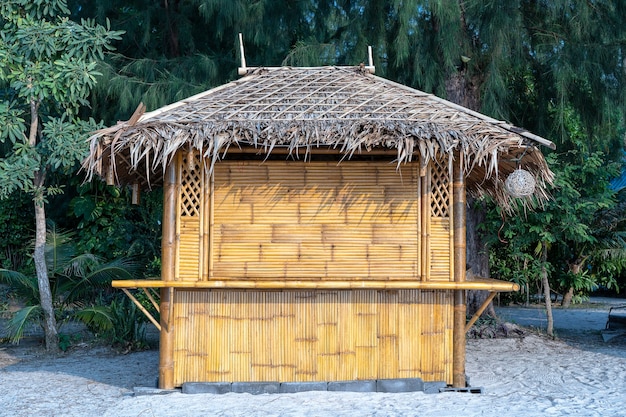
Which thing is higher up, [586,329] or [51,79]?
[51,79]

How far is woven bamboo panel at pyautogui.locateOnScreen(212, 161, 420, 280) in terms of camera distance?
20.2 ft

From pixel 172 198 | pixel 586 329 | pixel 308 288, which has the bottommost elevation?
pixel 586 329

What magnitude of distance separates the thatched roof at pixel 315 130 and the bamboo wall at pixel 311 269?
0.31 meters

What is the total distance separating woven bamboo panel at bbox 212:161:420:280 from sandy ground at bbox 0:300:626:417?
1063mm

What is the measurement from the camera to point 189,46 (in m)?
11.6

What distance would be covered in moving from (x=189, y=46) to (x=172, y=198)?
6056 millimetres

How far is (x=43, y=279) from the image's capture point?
884 cm

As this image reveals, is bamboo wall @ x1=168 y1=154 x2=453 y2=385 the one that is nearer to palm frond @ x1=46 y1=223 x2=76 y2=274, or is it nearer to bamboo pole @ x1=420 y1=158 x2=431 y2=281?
bamboo pole @ x1=420 y1=158 x2=431 y2=281

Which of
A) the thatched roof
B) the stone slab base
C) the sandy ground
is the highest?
the thatched roof

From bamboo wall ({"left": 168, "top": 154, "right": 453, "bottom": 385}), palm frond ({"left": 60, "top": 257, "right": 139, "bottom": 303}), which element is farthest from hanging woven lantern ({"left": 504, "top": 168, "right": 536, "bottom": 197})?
palm frond ({"left": 60, "top": 257, "right": 139, "bottom": 303})

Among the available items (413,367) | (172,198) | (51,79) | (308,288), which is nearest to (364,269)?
(308,288)

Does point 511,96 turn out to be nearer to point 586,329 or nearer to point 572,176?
point 572,176

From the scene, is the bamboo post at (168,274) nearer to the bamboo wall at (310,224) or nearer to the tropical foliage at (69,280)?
the bamboo wall at (310,224)

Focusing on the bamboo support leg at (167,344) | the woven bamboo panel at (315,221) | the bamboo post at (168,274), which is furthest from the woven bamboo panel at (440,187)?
the bamboo support leg at (167,344)
